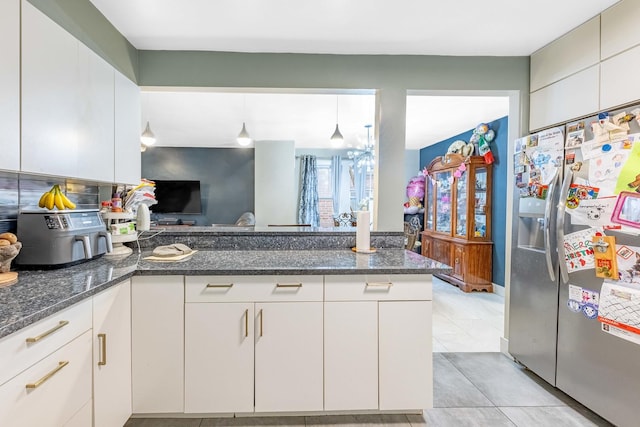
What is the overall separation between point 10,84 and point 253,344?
1504 mm

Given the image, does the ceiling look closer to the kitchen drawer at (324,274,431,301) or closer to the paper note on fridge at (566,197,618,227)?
the paper note on fridge at (566,197,618,227)

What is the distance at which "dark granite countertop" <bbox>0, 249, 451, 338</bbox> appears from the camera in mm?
1049

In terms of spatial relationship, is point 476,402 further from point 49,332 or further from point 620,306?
point 49,332

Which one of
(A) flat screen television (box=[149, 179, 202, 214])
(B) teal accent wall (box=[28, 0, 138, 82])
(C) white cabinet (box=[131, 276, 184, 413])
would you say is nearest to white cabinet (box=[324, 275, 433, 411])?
(C) white cabinet (box=[131, 276, 184, 413])

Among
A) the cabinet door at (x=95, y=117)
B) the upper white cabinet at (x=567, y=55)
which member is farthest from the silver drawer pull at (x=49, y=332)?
the upper white cabinet at (x=567, y=55)

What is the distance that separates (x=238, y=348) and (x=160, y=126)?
14.5 ft

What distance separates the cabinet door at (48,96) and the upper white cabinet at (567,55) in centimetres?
284

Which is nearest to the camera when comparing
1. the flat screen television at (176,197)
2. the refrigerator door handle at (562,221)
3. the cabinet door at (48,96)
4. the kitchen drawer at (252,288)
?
the cabinet door at (48,96)

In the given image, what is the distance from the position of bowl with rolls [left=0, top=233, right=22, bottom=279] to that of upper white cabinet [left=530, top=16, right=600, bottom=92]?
3137mm

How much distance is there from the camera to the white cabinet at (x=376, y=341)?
165cm

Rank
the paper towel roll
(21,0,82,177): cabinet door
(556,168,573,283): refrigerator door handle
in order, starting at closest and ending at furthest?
(21,0,82,177): cabinet door
(556,168,573,283): refrigerator door handle
the paper towel roll

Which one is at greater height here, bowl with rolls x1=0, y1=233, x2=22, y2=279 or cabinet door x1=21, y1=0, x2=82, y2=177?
cabinet door x1=21, y1=0, x2=82, y2=177

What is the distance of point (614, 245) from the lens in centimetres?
159

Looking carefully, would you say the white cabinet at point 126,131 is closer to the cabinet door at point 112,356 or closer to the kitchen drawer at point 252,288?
the cabinet door at point 112,356
